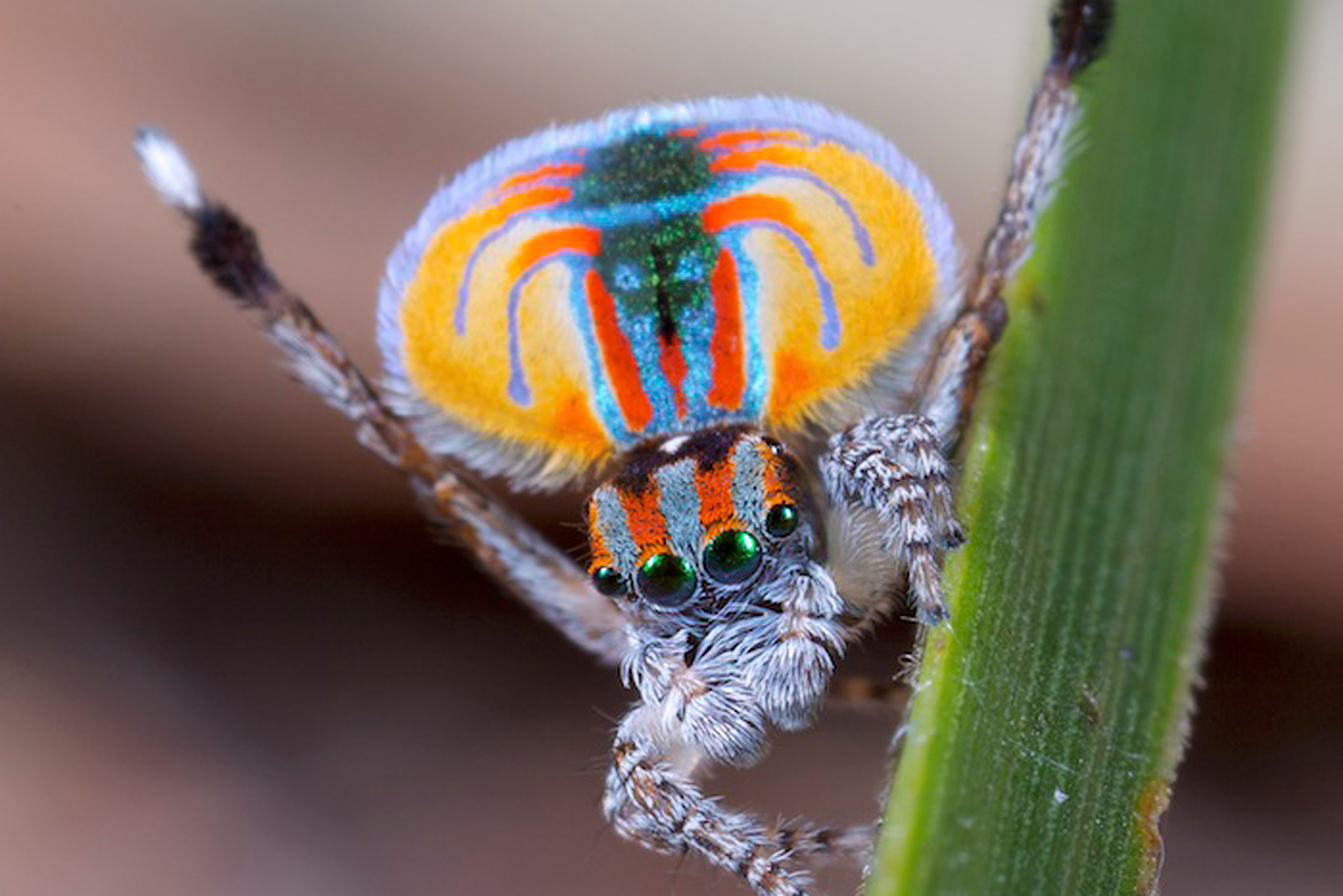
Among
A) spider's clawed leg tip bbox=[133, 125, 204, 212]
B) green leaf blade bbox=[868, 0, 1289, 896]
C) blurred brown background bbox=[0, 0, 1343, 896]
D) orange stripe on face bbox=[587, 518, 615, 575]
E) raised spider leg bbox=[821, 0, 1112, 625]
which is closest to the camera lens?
green leaf blade bbox=[868, 0, 1289, 896]

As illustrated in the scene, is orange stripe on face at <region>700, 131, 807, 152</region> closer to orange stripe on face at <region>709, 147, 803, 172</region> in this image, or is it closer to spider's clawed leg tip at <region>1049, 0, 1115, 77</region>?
orange stripe on face at <region>709, 147, 803, 172</region>

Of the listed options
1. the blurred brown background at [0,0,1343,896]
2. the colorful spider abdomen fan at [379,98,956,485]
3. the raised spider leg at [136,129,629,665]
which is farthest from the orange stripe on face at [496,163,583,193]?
the blurred brown background at [0,0,1343,896]

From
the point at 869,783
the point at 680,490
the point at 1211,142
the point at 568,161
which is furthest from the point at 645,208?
the point at 869,783

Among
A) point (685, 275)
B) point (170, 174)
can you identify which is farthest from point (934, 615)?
point (170, 174)

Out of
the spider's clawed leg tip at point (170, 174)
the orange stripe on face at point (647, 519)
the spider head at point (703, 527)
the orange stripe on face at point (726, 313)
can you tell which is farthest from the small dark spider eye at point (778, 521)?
the spider's clawed leg tip at point (170, 174)

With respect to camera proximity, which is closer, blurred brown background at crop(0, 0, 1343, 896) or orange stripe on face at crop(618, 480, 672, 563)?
orange stripe on face at crop(618, 480, 672, 563)

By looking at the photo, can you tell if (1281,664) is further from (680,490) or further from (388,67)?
(388,67)
